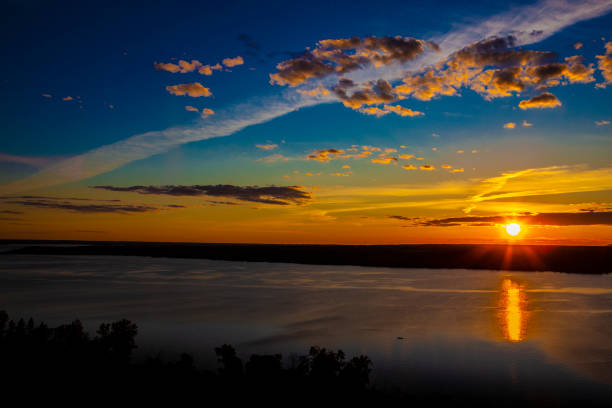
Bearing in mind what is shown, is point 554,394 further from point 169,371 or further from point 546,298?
point 546,298

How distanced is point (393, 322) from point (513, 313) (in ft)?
29.6

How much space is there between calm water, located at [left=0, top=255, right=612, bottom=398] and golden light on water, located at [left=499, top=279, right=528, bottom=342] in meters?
0.08

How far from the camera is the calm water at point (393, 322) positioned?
16203mm

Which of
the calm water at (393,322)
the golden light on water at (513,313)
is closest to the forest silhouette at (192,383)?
the calm water at (393,322)

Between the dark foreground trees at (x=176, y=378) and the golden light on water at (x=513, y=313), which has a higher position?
the dark foreground trees at (x=176, y=378)

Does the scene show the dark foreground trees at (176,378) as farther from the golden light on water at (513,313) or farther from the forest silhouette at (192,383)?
the golden light on water at (513,313)

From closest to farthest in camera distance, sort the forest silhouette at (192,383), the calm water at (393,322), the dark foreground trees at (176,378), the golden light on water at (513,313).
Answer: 1. the forest silhouette at (192,383)
2. the dark foreground trees at (176,378)
3. the calm water at (393,322)
4. the golden light on water at (513,313)

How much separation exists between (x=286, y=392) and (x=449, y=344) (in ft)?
36.9

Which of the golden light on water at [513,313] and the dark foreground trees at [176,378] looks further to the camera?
the golden light on water at [513,313]

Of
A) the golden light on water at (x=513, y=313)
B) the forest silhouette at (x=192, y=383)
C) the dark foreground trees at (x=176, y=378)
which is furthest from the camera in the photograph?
the golden light on water at (x=513, y=313)

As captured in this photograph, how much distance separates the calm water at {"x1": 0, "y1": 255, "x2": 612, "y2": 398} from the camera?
16203mm

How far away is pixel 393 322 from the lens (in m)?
25.5

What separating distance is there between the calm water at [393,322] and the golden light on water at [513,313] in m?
0.08

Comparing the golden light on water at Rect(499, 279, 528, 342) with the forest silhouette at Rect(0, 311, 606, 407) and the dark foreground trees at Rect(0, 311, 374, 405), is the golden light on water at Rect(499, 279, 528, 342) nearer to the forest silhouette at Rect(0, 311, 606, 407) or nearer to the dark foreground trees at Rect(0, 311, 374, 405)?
the forest silhouette at Rect(0, 311, 606, 407)
